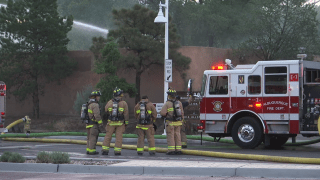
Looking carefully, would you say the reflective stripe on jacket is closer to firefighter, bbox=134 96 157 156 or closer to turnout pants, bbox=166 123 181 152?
firefighter, bbox=134 96 157 156

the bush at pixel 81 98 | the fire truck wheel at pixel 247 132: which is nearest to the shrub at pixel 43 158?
the fire truck wheel at pixel 247 132

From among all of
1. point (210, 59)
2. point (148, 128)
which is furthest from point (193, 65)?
point (148, 128)

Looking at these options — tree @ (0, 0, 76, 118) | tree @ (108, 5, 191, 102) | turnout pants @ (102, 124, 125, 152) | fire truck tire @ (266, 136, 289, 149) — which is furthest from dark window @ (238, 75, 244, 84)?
tree @ (0, 0, 76, 118)

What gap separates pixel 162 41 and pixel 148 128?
17394mm

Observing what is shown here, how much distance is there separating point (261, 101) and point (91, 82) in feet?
61.8

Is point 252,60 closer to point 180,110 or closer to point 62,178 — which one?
point 180,110

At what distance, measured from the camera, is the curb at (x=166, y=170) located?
32.9 feet

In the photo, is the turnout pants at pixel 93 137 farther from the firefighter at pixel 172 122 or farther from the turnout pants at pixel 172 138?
the turnout pants at pixel 172 138

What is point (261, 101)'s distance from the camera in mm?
16422

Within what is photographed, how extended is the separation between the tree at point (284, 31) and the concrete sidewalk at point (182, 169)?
77.2ft

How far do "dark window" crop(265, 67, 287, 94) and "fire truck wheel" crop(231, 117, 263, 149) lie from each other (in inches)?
41.1

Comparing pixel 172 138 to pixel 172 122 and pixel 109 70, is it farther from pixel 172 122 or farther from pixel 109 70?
pixel 109 70

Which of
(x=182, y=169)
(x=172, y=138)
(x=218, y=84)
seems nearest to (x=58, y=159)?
(x=182, y=169)

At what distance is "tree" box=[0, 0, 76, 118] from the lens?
32656 mm
